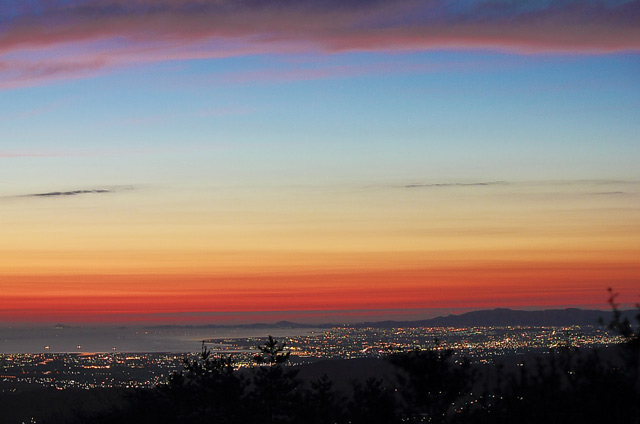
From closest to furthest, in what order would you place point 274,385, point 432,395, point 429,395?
point 429,395
point 432,395
point 274,385

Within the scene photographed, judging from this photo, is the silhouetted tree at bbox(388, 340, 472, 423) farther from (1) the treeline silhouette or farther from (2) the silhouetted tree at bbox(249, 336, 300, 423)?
(2) the silhouetted tree at bbox(249, 336, 300, 423)

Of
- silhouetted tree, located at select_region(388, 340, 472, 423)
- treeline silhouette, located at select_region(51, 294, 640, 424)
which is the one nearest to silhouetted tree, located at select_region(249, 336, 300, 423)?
treeline silhouette, located at select_region(51, 294, 640, 424)

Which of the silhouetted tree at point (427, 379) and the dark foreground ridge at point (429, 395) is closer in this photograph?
the dark foreground ridge at point (429, 395)

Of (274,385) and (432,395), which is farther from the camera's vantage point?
(274,385)

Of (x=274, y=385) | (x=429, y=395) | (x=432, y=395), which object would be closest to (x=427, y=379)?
(x=432, y=395)

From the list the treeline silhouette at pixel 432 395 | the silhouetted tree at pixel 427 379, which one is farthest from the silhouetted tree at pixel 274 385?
the silhouetted tree at pixel 427 379

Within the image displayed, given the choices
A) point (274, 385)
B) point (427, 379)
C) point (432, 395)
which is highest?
point (427, 379)

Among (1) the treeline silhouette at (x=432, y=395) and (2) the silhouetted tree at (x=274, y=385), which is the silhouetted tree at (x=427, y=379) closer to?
(1) the treeline silhouette at (x=432, y=395)

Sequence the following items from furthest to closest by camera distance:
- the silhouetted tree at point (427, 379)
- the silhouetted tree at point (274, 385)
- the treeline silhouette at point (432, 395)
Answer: the silhouetted tree at point (274, 385)
the silhouetted tree at point (427, 379)
the treeline silhouette at point (432, 395)

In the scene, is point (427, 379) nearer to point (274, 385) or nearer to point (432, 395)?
point (432, 395)

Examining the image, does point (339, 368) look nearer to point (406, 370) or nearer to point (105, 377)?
point (105, 377)
